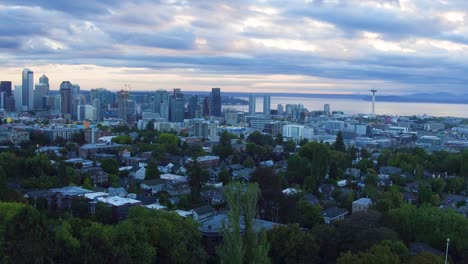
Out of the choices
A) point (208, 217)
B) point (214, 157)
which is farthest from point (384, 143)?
point (208, 217)

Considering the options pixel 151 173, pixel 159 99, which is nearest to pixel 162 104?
pixel 159 99

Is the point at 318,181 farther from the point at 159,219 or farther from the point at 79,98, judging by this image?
the point at 79,98

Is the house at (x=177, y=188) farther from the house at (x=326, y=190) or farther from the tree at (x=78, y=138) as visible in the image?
the tree at (x=78, y=138)

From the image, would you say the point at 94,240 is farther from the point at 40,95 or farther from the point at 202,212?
the point at 40,95

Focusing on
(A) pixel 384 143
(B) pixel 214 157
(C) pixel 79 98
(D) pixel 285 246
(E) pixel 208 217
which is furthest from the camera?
(C) pixel 79 98

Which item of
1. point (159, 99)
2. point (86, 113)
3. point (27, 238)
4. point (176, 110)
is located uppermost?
point (159, 99)
